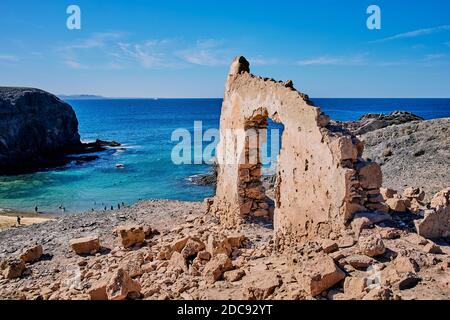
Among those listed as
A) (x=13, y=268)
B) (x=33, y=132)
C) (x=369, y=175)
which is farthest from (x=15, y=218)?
(x=369, y=175)

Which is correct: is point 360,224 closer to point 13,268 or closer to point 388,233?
point 388,233

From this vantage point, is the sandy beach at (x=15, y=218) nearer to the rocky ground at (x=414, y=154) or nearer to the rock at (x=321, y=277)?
the rocky ground at (x=414, y=154)

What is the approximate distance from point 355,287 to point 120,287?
13.2 ft

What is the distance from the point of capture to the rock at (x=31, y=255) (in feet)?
37.8

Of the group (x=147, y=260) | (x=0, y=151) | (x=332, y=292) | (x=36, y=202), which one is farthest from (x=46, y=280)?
(x=0, y=151)

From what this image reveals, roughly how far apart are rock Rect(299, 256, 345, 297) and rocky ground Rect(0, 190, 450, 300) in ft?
0.05

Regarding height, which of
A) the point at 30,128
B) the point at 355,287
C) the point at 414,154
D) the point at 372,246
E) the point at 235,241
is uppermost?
the point at 30,128

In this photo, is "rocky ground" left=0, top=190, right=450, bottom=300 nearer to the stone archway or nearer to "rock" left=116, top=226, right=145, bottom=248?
"rock" left=116, top=226, right=145, bottom=248

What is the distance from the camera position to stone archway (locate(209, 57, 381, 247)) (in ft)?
24.7

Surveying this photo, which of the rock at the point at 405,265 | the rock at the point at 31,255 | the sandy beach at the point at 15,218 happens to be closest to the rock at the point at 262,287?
the rock at the point at 405,265

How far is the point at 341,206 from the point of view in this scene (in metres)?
7.44

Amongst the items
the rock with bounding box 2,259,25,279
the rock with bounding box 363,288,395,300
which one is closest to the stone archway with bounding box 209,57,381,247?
the rock with bounding box 363,288,395,300

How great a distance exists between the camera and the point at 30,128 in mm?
40562

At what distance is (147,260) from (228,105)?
515 centimetres
